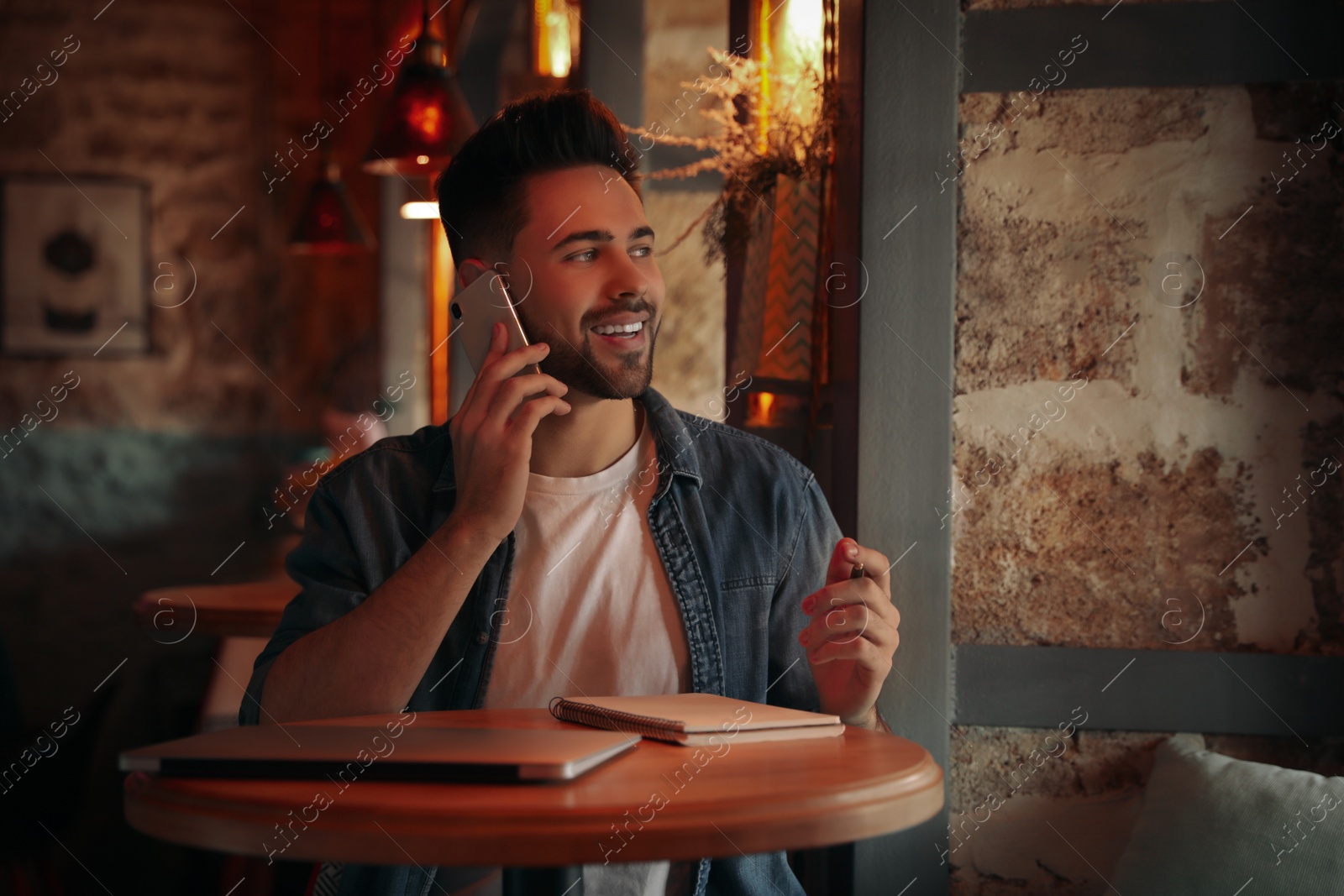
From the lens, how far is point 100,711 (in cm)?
250

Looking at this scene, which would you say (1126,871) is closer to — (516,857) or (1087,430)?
A: (1087,430)

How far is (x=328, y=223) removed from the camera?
4668 millimetres

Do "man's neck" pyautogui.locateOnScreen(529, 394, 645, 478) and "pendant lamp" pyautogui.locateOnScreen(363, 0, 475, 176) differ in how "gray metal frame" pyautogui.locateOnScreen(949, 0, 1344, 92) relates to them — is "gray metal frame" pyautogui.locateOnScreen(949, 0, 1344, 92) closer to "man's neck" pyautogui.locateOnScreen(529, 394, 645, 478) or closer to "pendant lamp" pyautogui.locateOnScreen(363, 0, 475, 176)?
"man's neck" pyautogui.locateOnScreen(529, 394, 645, 478)

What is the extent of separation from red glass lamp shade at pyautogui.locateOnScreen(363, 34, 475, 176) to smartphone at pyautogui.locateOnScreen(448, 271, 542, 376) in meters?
1.53

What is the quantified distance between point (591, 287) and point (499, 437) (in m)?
0.33

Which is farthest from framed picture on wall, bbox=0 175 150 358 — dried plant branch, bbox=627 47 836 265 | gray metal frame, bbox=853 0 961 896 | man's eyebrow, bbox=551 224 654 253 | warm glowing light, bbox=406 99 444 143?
gray metal frame, bbox=853 0 961 896

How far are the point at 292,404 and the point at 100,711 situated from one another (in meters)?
3.45

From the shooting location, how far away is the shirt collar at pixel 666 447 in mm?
1642

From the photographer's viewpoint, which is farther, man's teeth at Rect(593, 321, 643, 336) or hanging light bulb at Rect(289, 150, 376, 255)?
hanging light bulb at Rect(289, 150, 376, 255)

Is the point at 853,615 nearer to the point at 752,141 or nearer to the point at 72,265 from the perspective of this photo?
the point at 752,141

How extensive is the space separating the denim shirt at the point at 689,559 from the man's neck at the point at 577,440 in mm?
82

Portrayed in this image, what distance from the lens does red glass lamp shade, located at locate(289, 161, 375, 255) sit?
4.66 m

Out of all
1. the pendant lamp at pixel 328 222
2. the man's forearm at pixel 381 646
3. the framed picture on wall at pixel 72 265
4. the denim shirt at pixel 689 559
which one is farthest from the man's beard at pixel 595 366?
the framed picture on wall at pixel 72 265

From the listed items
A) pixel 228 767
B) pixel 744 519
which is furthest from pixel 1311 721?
pixel 228 767
